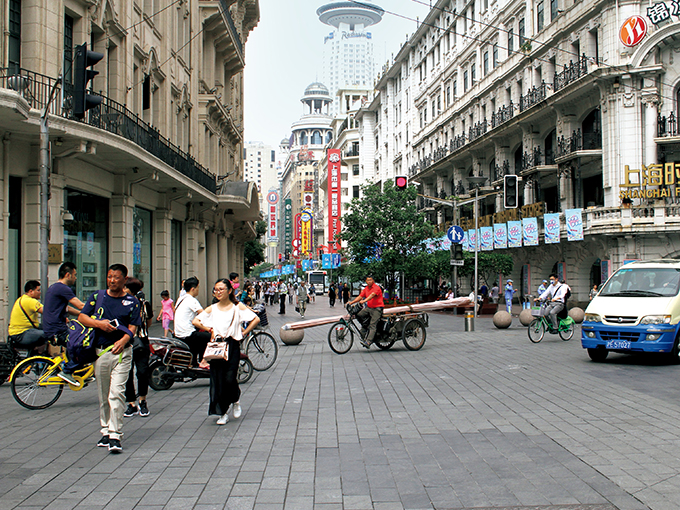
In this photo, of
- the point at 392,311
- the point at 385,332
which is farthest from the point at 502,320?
the point at 385,332

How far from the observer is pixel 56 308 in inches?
351

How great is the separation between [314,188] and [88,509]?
150713mm

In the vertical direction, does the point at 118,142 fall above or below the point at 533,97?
below

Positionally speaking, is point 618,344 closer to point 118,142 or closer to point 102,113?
point 118,142

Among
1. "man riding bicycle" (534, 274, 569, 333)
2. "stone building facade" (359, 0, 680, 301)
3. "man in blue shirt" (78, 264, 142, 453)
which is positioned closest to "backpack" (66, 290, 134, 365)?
"man in blue shirt" (78, 264, 142, 453)

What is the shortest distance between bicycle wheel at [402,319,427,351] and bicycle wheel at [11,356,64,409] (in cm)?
870

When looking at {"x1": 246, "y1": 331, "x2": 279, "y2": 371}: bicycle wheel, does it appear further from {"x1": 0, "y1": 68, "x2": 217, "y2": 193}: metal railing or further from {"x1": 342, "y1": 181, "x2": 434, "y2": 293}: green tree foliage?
{"x1": 342, "y1": 181, "x2": 434, "y2": 293}: green tree foliage

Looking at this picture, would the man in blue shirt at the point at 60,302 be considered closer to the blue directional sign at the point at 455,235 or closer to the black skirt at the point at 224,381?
the black skirt at the point at 224,381

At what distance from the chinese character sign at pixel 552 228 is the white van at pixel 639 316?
18.7 m

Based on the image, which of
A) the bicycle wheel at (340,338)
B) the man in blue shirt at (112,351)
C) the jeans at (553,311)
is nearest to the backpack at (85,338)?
the man in blue shirt at (112,351)

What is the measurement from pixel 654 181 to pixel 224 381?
2535cm

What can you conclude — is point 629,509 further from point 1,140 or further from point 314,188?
point 314,188

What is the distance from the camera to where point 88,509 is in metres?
4.71


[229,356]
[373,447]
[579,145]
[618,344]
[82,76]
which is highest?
[579,145]
